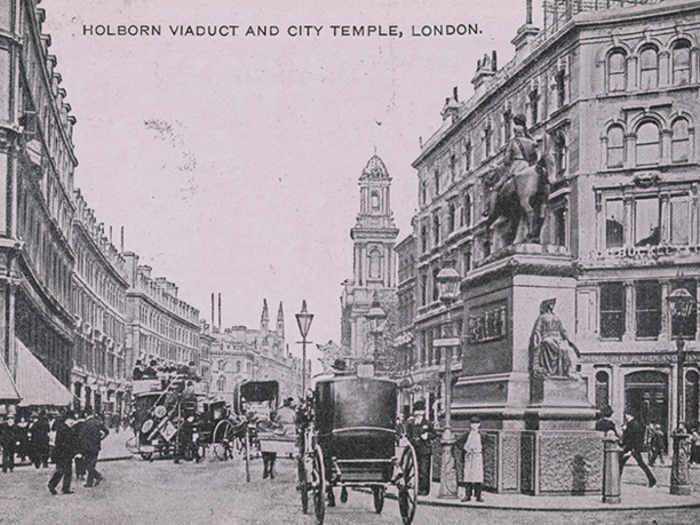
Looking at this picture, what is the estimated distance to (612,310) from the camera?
27.6m

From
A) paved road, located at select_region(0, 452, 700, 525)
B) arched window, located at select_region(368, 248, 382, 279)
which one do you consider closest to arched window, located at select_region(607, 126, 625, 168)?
arched window, located at select_region(368, 248, 382, 279)

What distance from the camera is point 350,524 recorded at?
39.6ft

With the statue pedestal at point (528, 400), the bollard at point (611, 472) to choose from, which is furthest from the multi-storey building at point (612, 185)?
the bollard at point (611, 472)

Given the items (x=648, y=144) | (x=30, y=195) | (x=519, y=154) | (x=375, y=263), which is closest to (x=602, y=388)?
(x=648, y=144)

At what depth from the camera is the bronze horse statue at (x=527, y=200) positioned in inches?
582

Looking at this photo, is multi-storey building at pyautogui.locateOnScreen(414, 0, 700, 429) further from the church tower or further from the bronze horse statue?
the bronze horse statue

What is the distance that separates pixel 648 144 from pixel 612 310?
4251 mm

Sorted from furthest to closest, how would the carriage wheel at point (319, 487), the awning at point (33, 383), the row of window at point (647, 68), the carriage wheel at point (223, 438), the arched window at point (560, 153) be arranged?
the arched window at point (560, 153), the row of window at point (647, 68), the carriage wheel at point (223, 438), the awning at point (33, 383), the carriage wheel at point (319, 487)

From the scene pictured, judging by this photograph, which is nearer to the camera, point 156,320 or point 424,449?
point 424,449

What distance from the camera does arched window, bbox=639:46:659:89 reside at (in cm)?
2639

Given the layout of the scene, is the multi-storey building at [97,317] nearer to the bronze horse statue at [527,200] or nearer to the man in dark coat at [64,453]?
the man in dark coat at [64,453]

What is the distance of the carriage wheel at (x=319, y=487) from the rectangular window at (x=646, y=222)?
1723cm

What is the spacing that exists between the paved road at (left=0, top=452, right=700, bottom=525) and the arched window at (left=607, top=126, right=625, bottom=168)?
13395 mm

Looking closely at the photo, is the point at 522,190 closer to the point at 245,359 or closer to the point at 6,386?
the point at 6,386
